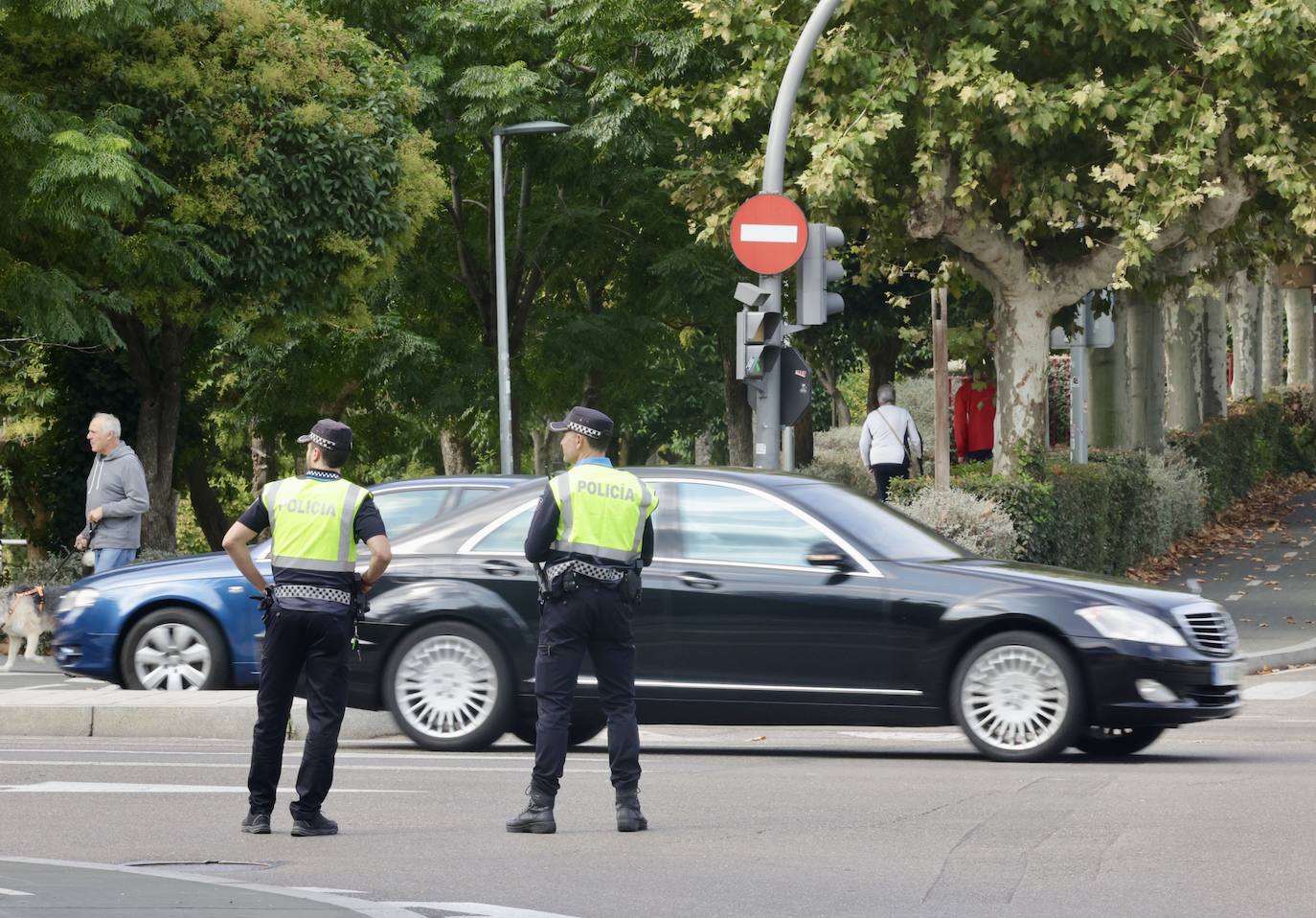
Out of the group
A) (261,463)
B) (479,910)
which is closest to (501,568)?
(479,910)

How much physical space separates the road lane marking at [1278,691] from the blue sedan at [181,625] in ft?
18.7

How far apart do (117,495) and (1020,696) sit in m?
7.69

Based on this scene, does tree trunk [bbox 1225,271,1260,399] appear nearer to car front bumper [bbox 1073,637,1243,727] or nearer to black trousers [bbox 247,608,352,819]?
car front bumper [bbox 1073,637,1243,727]

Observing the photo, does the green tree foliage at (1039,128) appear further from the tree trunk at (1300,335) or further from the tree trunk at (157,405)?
the tree trunk at (1300,335)

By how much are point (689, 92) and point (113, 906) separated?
18683 mm

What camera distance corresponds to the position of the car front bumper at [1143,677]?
10.5 meters

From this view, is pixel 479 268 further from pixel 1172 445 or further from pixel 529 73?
pixel 1172 445

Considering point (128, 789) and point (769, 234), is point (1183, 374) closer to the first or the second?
point (769, 234)

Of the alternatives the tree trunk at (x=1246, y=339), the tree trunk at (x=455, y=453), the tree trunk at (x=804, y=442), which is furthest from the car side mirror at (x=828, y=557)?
the tree trunk at (x=1246, y=339)

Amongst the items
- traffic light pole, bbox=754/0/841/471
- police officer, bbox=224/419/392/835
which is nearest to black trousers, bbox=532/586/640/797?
police officer, bbox=224/419/392/835

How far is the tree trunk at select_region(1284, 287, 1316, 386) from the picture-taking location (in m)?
49.4

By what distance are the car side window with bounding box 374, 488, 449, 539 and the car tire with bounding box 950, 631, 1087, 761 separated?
3.94m

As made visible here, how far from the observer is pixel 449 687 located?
1124 cm

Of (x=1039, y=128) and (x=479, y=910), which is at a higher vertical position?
(x=1039, y=128)
